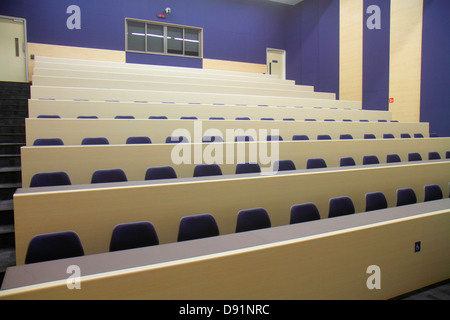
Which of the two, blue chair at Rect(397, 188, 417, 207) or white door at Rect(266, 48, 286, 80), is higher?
white door at Rect(266, 48, 286, 80)

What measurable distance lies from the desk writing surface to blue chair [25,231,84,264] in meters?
0.25

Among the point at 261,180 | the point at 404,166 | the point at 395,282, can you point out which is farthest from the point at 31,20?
the point at 395,282

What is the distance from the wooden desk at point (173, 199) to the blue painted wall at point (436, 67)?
4.47 metres

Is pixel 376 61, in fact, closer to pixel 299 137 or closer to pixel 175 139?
pixel 299 137

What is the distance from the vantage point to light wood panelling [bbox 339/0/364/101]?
8.57m

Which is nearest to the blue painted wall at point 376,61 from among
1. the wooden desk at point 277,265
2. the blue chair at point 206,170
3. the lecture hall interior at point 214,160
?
the lecture hall interior at point 214,160

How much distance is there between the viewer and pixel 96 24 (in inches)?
327

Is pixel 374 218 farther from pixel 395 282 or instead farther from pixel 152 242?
pixel 152 242

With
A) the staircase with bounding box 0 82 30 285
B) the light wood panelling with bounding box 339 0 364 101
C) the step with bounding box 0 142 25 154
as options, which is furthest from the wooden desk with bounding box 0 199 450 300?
the light wood panelling with bounding box 339 0 364 101

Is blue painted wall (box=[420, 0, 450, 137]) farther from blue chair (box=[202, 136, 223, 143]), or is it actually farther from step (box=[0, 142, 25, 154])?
step (box=[0, 142, 25, 154])

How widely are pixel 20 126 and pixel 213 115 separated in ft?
8.94

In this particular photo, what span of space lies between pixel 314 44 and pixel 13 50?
780 centimetres

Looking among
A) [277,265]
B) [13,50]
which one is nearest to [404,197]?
[277,265]

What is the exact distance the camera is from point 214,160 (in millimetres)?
3557
